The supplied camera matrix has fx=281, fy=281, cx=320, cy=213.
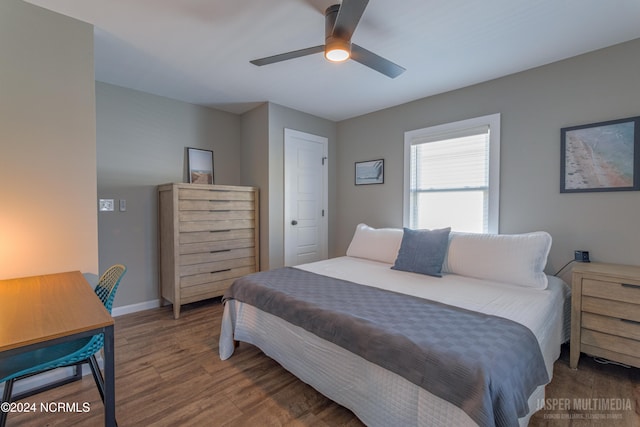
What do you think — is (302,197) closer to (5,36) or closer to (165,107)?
(165,107)

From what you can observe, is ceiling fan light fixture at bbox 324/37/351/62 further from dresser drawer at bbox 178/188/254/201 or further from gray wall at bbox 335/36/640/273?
dresser drawer at bbox 178/188/254/201

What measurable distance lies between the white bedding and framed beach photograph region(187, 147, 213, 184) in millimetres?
1946

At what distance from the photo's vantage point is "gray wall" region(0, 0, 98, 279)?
1.79 meters

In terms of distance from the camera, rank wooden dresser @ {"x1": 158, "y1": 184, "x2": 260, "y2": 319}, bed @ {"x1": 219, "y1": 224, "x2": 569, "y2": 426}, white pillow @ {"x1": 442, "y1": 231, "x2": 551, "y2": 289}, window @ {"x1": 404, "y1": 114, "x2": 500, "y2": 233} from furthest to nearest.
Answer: wooden dresser @ {"x1": 158, "y1": 184, "x2": 260, "y2": 319}, window @ {"x1": 404, "y1": 114, "x2": 500, "y2": 233}, white pillow @ {"x1": 442, "y1": 231, "x2": 551, "y2": 289}, bed @ {"x1": 219, "y1": 224, "x2": 569, "y2": 426}

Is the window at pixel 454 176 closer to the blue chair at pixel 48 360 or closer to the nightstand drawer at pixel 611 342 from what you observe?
the nightstand drawer at pixel 611 342

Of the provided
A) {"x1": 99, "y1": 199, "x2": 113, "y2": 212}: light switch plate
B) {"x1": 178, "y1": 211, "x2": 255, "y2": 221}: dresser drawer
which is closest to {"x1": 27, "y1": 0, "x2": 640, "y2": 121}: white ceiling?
{"x1": 99, "y1": 199, "x2": 113, "y2": 212}: light switch plate

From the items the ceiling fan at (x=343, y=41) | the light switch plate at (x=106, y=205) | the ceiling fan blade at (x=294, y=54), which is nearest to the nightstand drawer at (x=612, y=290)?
the ceiling fan at (x=343, y=41)

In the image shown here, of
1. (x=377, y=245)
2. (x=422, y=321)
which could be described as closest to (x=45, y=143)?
(x=422, y=321)

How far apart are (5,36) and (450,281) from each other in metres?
3.50

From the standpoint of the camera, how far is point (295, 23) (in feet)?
6.42

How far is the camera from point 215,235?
10.6ft

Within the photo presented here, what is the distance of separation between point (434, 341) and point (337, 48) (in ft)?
5.49

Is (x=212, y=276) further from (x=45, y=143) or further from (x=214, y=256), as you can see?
(x=45, y=143)

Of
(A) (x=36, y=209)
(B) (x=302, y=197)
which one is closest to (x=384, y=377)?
(A) (x=36, y=209)
